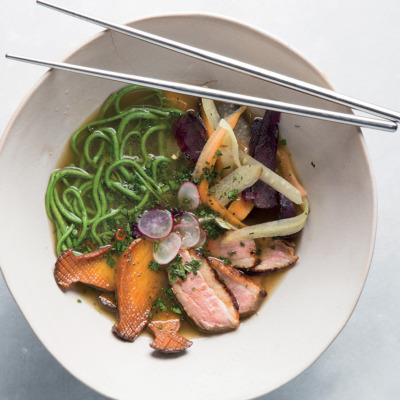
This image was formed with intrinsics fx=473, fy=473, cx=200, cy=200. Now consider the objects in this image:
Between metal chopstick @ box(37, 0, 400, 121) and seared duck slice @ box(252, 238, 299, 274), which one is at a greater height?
metal chopstick @ box(37, 0, 400, 121)

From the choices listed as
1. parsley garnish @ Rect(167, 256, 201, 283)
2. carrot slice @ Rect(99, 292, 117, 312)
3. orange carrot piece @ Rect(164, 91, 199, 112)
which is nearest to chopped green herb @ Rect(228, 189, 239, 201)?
parsley garnish @ Rect(167, 256, 201, 283)

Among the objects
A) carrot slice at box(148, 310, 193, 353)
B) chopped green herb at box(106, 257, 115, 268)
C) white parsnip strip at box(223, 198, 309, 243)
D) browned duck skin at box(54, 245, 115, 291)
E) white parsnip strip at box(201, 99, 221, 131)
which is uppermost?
white parsnip strip at box(201, 99, 221, 131)

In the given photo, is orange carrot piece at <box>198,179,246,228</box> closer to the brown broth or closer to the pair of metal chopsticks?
the brown broth

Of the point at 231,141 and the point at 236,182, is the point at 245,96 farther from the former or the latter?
the point at 236,182

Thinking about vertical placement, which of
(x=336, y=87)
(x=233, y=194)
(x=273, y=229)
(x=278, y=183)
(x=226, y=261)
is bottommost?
(x=226, y=261)

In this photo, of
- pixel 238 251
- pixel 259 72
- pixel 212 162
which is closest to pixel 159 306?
pixel 238 251

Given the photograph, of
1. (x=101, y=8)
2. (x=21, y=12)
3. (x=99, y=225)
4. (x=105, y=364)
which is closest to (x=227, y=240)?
(x=99, y=225)
